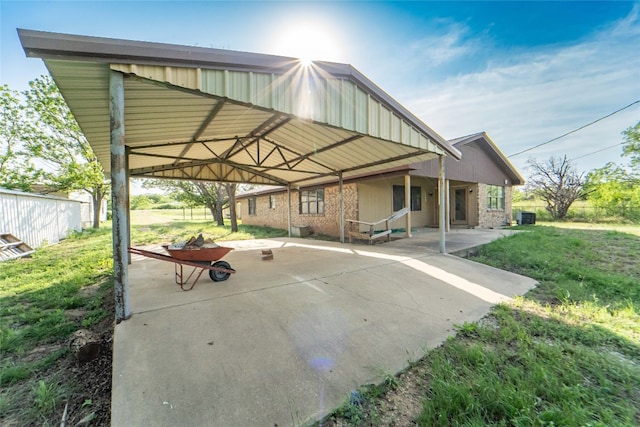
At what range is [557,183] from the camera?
64.6 ft

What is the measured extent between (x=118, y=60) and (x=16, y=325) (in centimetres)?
372

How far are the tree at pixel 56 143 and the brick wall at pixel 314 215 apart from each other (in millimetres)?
10218

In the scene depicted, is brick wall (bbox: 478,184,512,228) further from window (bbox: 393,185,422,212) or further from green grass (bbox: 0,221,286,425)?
green grass (bbox: 0,221,286,425)

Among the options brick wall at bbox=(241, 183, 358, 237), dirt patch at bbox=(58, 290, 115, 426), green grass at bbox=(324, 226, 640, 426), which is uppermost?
brick wall at bbox=(241, 183, 358, 237)

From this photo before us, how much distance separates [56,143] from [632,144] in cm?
4099

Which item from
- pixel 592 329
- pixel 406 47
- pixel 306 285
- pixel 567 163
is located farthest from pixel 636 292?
pixel 567 163

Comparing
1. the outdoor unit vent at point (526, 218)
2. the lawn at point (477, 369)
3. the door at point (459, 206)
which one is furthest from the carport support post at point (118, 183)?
the outdoor unit vent at point (526, 218)

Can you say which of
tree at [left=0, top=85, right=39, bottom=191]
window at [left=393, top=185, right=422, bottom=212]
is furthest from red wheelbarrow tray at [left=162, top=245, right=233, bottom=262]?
tree at [left=0, top=85, right=39, bottom=191]

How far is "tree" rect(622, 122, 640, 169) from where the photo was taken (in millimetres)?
18109

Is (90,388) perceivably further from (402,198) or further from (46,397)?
(402,198)

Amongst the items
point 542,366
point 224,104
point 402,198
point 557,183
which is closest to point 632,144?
point 557,183

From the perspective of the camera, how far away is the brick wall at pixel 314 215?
11703 mm

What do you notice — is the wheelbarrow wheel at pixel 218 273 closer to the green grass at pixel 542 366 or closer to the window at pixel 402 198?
the green grass at pixel 542 366

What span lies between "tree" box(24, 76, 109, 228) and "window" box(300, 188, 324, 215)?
12.7 meters
